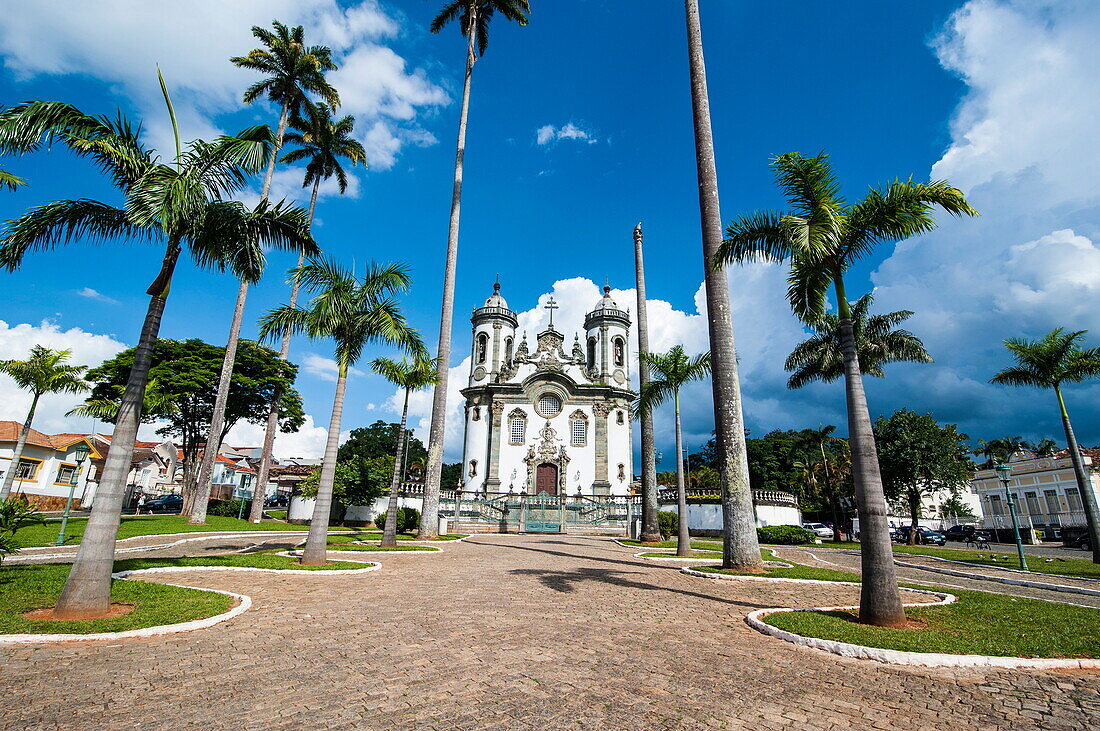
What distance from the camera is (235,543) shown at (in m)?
18.2

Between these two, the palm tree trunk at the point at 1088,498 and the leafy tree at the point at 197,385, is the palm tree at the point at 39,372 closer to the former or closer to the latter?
the leafy tree at the point at 197,385

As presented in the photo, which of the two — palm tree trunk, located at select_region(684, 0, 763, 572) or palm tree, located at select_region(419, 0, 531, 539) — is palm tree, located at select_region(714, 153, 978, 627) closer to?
palm tree trunk, located at select_region(684, 0, 763, 572)

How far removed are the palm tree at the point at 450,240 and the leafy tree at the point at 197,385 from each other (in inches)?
544

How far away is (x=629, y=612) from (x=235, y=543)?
15.7 meters

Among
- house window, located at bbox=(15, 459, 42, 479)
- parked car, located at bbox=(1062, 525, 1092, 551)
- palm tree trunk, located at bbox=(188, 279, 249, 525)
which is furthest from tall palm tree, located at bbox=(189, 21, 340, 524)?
parked car, located at bbox=(1062, 525, 1092, 551)

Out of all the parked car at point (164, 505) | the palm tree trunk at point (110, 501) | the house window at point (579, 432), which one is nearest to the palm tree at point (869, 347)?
the house window at point (579, 432)

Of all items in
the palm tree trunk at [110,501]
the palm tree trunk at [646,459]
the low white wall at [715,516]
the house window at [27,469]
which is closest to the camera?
the palm tree trunk at [110,501]

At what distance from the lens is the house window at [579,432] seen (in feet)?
142

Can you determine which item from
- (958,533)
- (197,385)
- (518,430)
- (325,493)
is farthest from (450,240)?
(958,533)

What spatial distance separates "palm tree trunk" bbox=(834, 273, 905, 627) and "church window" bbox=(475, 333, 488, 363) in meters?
40.1

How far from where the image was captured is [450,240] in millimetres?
22094

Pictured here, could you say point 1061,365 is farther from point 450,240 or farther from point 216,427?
point 216,427

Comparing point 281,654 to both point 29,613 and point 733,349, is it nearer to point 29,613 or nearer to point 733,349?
point 29,613

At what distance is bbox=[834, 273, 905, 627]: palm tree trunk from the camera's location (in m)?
7.07
